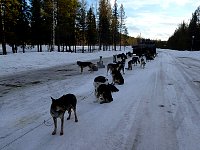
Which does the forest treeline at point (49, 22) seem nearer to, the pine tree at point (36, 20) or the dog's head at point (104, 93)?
the pine tree at point (36, 20)

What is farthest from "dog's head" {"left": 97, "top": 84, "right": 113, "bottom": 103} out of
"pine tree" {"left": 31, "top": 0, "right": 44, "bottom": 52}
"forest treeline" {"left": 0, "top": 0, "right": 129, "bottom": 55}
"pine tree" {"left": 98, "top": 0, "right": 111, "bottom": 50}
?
"pine tree" {"left": 98, "top": 0, "right": 111, "bottom": 50}

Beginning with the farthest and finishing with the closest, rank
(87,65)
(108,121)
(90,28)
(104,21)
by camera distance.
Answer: (104,21), (90,28), (87,65), (108,121)

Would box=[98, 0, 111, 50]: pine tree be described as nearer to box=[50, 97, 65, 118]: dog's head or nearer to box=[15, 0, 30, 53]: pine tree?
box=[15, 0, 30, 53]: pine tree

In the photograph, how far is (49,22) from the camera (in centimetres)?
5353

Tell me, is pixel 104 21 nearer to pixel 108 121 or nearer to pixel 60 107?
pixel 108 121

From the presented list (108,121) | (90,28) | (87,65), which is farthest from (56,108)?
(90,28)

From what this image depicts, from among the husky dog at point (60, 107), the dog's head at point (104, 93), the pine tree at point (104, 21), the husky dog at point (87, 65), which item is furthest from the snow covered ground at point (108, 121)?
the pine tree at point (104, 21)

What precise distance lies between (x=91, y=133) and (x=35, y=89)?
635 centimetres

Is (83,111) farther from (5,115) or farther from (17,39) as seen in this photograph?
(17,39)

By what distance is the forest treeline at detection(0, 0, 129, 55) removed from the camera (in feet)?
131

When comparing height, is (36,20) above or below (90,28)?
above

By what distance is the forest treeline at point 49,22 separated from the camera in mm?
39938

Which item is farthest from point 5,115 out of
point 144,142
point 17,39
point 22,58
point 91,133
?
→ point 17,39

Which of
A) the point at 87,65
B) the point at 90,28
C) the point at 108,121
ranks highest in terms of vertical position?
the point at 90,28
